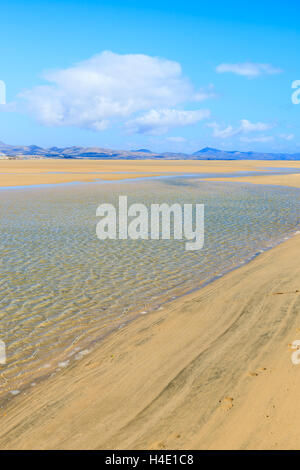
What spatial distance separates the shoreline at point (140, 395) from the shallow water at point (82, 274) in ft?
2.07

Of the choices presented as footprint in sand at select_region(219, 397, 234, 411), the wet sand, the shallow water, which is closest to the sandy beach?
footprint in sand at select_region(219, 397, 234, 411)

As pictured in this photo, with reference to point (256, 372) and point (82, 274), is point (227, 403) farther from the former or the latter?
point (82, 274)

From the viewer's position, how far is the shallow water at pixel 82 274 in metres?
6.85

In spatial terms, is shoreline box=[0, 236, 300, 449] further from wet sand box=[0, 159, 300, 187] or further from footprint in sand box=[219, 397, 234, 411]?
wet sand box=[0, 159, 300, 187]

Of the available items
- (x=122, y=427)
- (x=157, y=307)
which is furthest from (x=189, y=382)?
(x=157, y=307)

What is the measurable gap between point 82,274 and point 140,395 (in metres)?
6.14

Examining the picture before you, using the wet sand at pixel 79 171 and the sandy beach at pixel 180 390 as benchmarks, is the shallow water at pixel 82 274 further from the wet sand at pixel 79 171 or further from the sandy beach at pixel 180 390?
the wet sand at pixel 79 171

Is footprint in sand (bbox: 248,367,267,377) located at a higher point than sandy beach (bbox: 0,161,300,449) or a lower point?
higher

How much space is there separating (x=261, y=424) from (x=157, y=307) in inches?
182

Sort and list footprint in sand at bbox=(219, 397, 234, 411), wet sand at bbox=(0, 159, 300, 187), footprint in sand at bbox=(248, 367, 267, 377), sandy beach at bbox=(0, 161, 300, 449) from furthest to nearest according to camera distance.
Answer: wet sand at bbox=(0, 159, 300, 187) → footprint in sand at bbox=(248, 367, 267, 377) → footprint in sand at bbox=(219, 397, 234, 411) → sandy beach at bbox=(0, 161, 300, 449)

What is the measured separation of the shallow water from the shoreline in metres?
0.63

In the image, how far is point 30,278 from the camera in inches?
404

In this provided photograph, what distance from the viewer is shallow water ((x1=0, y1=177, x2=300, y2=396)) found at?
6.85 metres

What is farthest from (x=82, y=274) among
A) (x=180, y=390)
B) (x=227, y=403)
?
(x=227, y=403)
